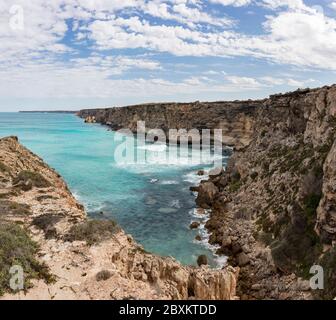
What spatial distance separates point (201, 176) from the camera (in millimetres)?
60625

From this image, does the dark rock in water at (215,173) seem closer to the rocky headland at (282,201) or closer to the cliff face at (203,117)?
the rocky headland at (282,201)

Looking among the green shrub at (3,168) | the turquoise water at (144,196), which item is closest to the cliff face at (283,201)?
the turquoise water at (144,196)

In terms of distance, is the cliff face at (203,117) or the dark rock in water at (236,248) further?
the cliff face at (203,117)

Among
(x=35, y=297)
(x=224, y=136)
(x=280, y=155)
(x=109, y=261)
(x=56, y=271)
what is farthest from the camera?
(x=224, y=136)

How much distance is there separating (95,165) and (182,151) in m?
27.2

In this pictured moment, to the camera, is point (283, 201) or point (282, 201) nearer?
point (283, 201)

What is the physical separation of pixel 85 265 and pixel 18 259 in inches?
120

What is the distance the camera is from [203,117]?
376 ft

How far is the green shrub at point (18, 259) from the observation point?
1595 cm

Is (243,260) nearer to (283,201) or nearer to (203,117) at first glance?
(283,201)

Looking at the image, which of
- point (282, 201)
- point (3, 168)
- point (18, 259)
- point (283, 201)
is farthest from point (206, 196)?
point (18, 259)

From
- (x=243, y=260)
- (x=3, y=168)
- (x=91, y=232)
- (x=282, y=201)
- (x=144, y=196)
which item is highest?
(x=3, y=168)
